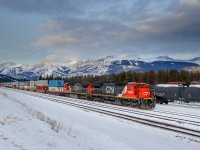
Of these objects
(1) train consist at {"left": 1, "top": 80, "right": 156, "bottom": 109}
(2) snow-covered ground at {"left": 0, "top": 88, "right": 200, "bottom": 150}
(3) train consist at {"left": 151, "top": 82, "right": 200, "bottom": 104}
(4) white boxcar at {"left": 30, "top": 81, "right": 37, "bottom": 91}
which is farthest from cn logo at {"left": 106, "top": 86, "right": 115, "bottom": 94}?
(4) white boxcar at {"left": 30, "top": 81, "right": 37, "bottom": 91}

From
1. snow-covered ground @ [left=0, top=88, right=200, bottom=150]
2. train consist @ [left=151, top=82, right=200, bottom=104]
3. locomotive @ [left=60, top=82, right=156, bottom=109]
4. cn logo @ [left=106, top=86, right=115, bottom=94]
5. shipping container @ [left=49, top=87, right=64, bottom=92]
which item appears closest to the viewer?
snow-covered ground @ [left=0, top=88, right=200, bottom=150]

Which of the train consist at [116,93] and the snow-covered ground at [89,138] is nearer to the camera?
the snow-covered ground at [89,138]

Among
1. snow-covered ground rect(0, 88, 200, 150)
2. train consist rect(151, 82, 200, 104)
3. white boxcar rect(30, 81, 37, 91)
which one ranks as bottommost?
snow-covered ground rect(0, 88, 200, 150)

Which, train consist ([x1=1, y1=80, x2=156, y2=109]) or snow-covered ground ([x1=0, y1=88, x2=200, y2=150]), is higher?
train consist ([x1=1, y1=80, x2=156, y2=109])

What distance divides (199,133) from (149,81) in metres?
123

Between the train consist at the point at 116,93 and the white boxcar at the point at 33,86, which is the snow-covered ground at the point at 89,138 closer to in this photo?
the train consist at the point at 116,93

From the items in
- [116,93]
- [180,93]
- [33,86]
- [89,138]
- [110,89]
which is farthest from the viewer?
[33,86]

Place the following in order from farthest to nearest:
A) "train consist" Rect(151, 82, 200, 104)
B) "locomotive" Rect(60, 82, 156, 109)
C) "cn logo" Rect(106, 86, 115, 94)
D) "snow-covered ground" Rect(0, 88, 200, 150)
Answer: "cn logo" Rect(106, 86, 115, 94) → "train consist" Rect(151, 82, 200, 104) → "locomotive" Rect(60, 82, 156, 109) → "snow-covered ground" Rect(0, 88, 200, 150)

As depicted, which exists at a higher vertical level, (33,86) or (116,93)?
(33,86)

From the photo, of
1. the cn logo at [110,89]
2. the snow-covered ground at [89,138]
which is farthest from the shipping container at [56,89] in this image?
the snow-covered ground at [89,138]

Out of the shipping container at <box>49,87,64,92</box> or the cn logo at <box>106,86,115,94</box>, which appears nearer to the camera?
the cn logo at <box>106,86,115,94</box>

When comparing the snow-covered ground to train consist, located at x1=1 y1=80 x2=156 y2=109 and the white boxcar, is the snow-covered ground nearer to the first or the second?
train consist, located at x1=1 y1=80 x2=156 y2=109

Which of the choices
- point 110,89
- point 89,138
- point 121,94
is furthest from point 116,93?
point 89,138

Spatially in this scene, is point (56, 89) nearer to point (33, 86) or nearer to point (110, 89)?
point (33, 86)
